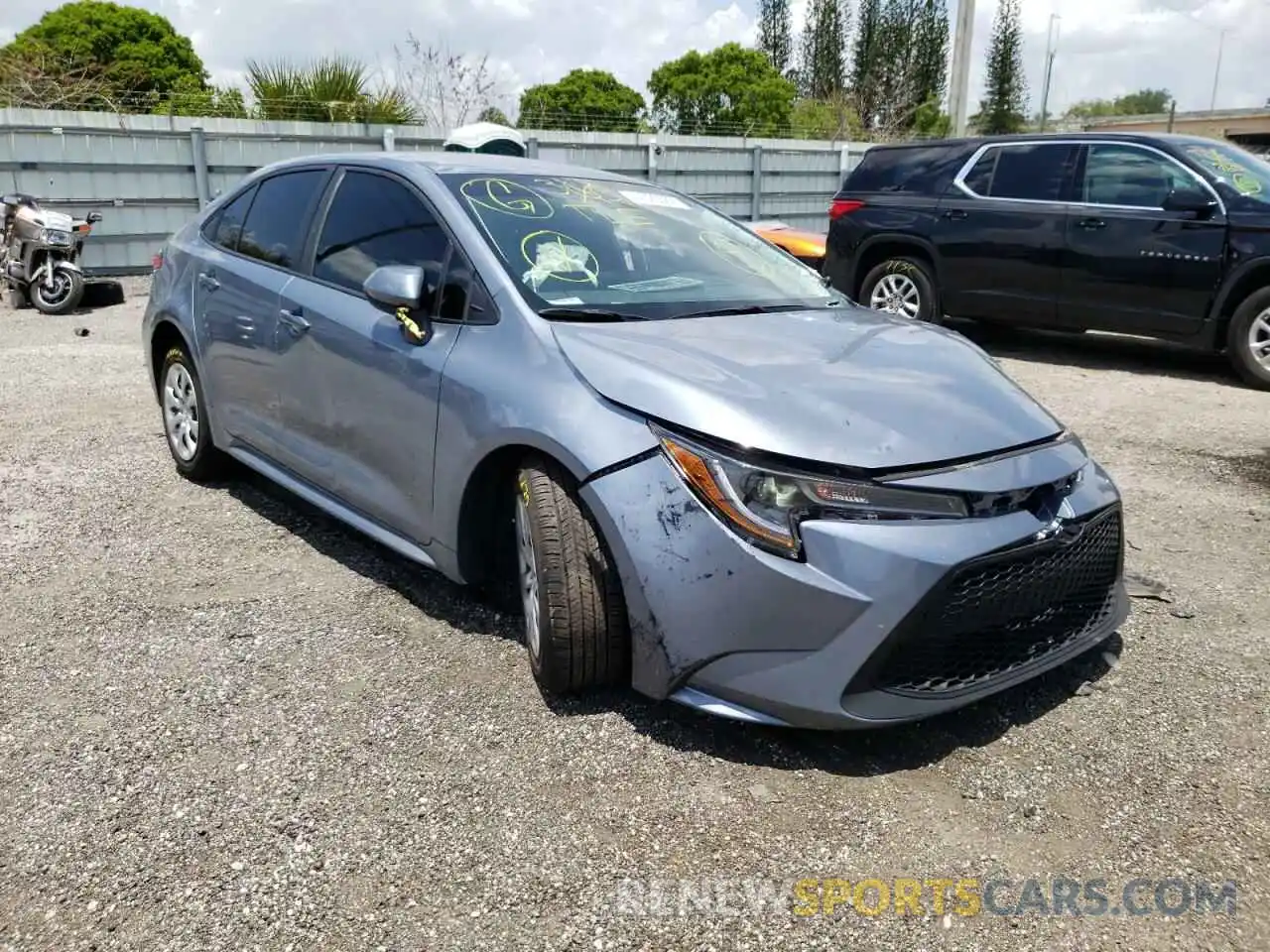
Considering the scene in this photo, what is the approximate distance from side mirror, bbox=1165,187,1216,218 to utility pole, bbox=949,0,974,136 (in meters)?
13.4

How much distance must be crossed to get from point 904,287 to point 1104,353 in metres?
1.77

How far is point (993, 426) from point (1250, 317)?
18.5 feet

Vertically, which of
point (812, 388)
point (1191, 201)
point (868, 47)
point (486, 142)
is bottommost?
point (812, 388)

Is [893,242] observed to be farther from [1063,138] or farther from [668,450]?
[668,450]

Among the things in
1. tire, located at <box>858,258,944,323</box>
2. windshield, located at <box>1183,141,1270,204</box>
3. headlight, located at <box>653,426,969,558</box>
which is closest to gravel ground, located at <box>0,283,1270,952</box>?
headlight, located at <box>653,426,969,558</box>

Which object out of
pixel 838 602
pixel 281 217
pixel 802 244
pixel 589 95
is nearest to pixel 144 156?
pixel 802 244

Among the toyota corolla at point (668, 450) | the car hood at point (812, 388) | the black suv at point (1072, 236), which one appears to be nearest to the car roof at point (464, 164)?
the toyota corolla at point (668, 450)

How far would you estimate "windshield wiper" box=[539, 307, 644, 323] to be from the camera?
3062 mm

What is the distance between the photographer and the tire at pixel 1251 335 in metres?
7.16

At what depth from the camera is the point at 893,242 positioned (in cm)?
908

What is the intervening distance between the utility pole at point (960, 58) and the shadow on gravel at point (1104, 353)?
11.7 meters

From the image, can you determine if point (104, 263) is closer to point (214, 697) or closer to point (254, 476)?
point (254, 476)

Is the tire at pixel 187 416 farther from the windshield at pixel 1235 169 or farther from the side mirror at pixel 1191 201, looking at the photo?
the windshield at pixel 1235 169

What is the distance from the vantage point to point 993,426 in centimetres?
276
